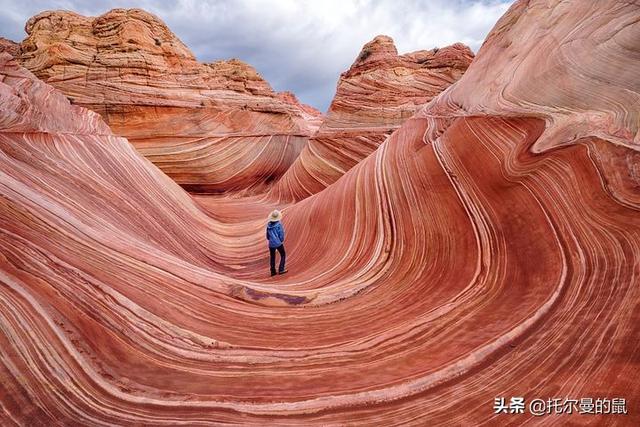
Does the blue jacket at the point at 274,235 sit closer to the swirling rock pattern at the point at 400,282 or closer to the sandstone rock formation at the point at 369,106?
the swirling rock pattern at the point at 400,282

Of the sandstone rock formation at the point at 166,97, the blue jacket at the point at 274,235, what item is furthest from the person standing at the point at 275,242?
the sandstone rock formation at the point at 166,97

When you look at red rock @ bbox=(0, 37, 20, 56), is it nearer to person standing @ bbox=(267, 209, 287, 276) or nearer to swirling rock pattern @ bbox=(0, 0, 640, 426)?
swirling rock pattern @ bbox=(0, 0, 640, 426)

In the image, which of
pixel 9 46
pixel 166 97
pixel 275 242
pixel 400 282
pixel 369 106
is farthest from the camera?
pixel 9 46

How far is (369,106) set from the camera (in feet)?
39.6

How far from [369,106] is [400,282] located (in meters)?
9.36

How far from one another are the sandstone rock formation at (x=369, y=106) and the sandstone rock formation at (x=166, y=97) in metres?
2.63

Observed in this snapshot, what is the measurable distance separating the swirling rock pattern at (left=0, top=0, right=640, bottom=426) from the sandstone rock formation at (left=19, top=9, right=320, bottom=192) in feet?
25.9

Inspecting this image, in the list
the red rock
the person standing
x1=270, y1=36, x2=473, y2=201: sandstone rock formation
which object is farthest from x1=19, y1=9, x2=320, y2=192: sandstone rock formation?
the person standing

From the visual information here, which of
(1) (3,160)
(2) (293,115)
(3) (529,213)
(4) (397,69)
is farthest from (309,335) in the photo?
(2) (293,115)

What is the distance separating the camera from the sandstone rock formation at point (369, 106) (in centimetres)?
1139

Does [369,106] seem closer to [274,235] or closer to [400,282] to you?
[274,235]

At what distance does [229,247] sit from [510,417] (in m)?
5.61

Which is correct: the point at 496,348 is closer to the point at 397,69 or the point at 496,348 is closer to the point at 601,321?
the point at 601,321

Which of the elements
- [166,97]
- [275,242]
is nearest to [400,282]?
[275,242]
